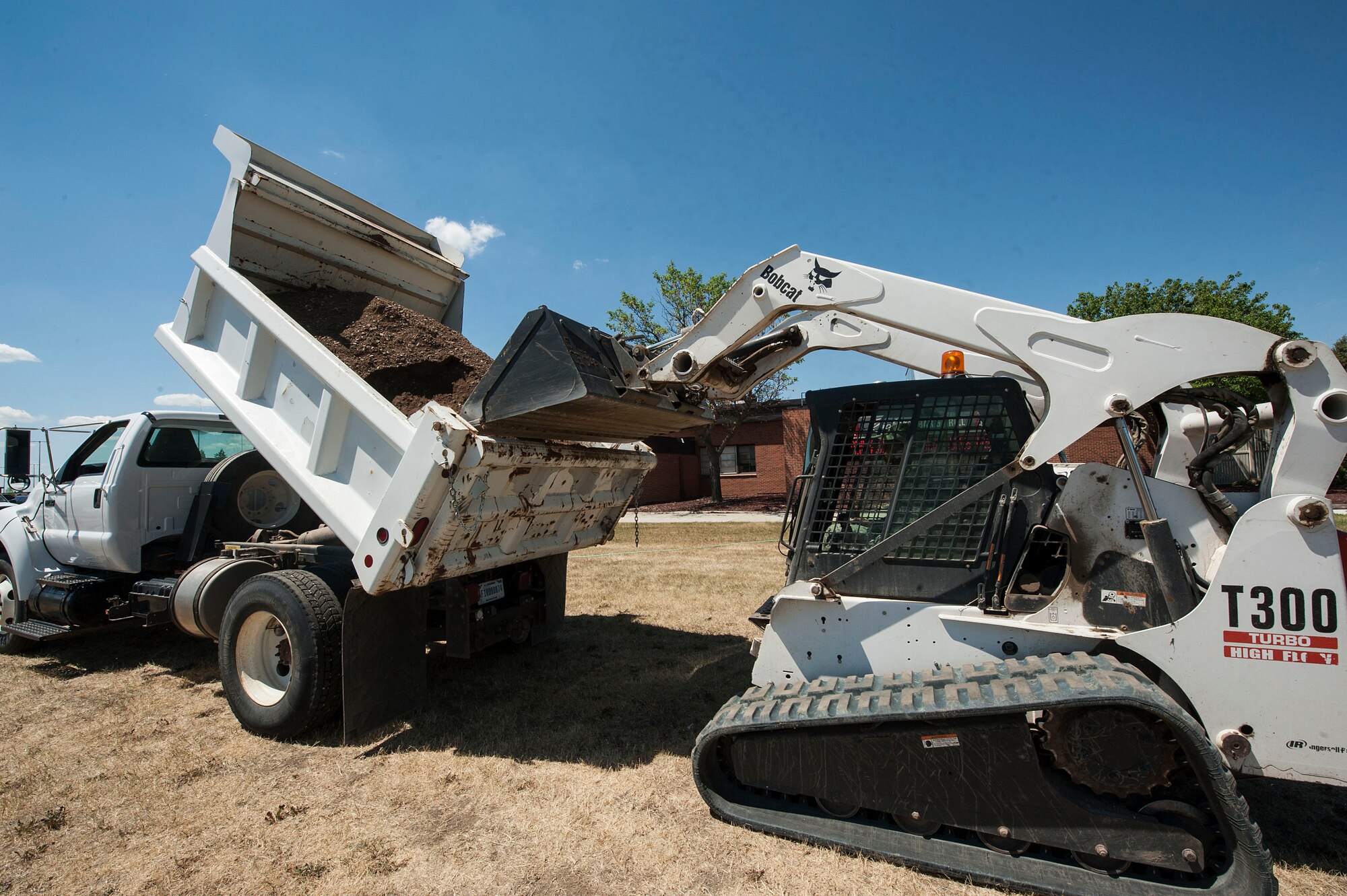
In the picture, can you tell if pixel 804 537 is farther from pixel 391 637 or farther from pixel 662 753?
pixel 391 637

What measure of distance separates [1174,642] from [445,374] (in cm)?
435

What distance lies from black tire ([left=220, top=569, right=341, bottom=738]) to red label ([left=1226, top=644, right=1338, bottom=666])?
4.45 m

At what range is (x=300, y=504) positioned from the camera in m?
6.45

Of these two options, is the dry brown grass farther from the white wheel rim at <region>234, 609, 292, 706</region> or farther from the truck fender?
the truck fender

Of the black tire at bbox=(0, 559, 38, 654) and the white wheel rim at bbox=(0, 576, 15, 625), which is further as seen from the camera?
the black tire at bbox=(0, 559, 38, 654)

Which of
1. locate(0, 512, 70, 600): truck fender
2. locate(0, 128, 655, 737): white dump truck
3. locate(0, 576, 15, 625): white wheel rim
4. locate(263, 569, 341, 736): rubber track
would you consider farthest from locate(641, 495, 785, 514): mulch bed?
locate(263, 569, 341, 736): rubber track

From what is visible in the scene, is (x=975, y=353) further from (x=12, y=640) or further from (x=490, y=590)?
(x=12, y=640)

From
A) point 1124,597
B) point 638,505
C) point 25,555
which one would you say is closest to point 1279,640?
point 1124,597

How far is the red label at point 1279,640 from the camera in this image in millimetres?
2641

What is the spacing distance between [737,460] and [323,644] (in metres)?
25.4

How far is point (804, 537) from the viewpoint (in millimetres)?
3705

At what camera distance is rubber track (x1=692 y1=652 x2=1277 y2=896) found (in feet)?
8.18

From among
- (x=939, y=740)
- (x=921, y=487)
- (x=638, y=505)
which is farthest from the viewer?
(x=638, y=505)

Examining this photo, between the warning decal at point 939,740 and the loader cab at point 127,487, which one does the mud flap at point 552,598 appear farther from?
the warning decal at point 939,740
